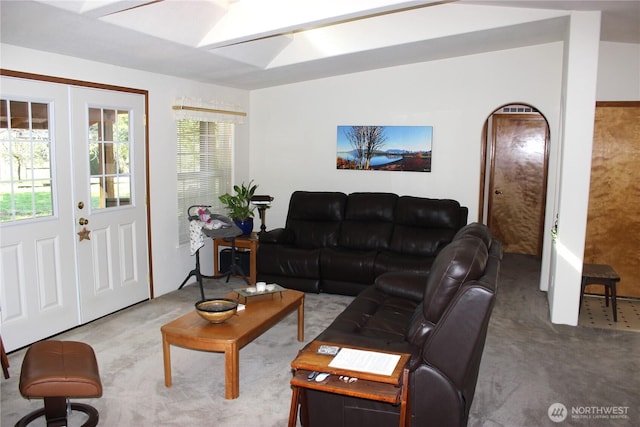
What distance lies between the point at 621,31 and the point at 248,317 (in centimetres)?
416

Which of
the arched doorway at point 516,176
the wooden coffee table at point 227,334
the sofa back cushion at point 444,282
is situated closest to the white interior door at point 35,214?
the wooden coffee table at point 227,334

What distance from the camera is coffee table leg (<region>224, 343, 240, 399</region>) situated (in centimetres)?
306

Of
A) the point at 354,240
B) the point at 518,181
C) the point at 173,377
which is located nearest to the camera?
the point at 173,377

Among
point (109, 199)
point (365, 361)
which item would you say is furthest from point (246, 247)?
point (365, 361)

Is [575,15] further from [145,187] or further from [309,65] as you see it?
[145,187]

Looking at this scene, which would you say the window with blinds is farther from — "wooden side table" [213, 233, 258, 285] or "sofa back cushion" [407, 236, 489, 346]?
"sofa back cushion" [407, 236, 489, 346]

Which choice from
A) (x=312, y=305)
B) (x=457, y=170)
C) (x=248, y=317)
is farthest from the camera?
(x=457, y=170)

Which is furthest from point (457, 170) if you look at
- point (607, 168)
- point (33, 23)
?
point (33, 23)

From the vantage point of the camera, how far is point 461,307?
95.3 inches

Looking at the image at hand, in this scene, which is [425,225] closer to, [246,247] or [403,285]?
[403,285]

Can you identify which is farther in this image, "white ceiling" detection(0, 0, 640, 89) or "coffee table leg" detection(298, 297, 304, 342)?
"coffee table leg" detection(298, 297, 304, 342)

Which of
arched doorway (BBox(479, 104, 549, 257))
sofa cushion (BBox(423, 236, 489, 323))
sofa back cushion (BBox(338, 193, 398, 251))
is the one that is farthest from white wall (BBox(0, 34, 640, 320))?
sofa cushion (BBox(423, 236, 489, 323))

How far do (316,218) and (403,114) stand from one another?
1574mm

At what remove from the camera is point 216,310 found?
328 centimetres
